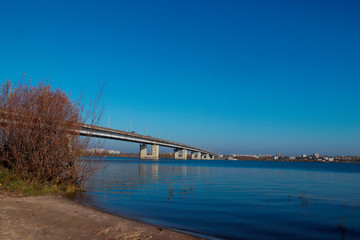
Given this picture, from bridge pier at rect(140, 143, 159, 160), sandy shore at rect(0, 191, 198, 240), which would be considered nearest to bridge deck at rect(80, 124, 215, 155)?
bridge pier at rect(140, 143, 159, 160)

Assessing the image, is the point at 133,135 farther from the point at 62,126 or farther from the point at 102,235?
the point at 102,235

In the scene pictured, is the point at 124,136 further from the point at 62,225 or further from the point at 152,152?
the point at 62,225

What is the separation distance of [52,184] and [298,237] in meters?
13.4

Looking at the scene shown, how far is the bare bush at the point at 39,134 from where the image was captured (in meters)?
15.1

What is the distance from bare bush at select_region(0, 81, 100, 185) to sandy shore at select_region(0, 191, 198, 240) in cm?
434

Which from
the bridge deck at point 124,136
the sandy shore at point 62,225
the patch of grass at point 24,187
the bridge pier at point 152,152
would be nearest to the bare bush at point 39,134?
the patch of grass at point 24,187

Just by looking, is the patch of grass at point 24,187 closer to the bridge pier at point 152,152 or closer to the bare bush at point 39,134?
the bare bush at point 39,134

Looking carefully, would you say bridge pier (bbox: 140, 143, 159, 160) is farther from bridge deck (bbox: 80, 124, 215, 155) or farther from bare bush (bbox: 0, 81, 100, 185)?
bare bush (bbox: 0, 81, 100, 185)

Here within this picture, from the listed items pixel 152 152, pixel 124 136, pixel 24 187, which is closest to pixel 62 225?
pixel 24 187

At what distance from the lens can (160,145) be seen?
405 feet

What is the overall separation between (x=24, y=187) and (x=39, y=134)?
307cm

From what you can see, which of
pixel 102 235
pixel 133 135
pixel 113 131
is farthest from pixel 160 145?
pixel 102 235

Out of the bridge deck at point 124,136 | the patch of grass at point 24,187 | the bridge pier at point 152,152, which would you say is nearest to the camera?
the patch of grass at point 24,187

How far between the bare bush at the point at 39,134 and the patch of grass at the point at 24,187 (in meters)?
0.42
